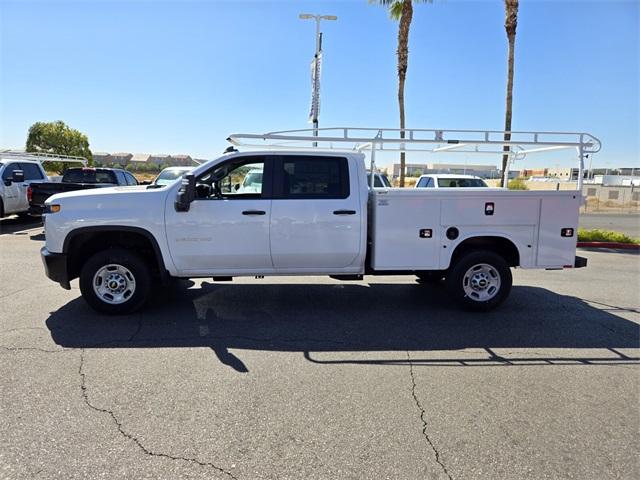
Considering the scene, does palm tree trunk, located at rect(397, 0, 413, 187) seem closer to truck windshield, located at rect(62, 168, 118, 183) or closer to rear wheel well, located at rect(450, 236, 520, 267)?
truck windshield, located at rect(62, 168, 118, 183)

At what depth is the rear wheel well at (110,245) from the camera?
5.27 m

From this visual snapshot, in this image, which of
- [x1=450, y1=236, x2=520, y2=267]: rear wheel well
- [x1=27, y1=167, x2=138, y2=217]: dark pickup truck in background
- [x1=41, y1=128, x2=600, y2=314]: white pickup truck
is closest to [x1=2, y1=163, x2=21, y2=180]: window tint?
[x1=27, y1=167, x2=138, y2=217]: dark pickup truck in background

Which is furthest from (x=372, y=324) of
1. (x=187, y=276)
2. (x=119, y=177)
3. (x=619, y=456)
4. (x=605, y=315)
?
(x=119, y=177)

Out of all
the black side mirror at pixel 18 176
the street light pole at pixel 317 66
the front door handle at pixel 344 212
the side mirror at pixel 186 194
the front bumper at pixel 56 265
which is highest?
the street light pole at pixel 317 66

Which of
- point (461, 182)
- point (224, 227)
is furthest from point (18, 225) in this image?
point (461, 182)

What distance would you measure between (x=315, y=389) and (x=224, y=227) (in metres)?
2.38

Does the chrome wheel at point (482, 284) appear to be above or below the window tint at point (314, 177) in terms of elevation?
below

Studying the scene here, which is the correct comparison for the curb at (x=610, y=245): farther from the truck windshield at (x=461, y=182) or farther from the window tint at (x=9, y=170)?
the window tint at (x=9, y=170)

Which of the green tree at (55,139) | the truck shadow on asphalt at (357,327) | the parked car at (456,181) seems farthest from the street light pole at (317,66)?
the green tree at (55,139)

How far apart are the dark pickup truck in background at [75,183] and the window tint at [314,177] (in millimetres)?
8573

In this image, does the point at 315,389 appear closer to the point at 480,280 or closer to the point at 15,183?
the point at 480,280

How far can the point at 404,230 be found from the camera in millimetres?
5551

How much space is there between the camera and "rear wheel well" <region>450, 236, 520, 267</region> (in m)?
5.80

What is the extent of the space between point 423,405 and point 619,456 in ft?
4.23
